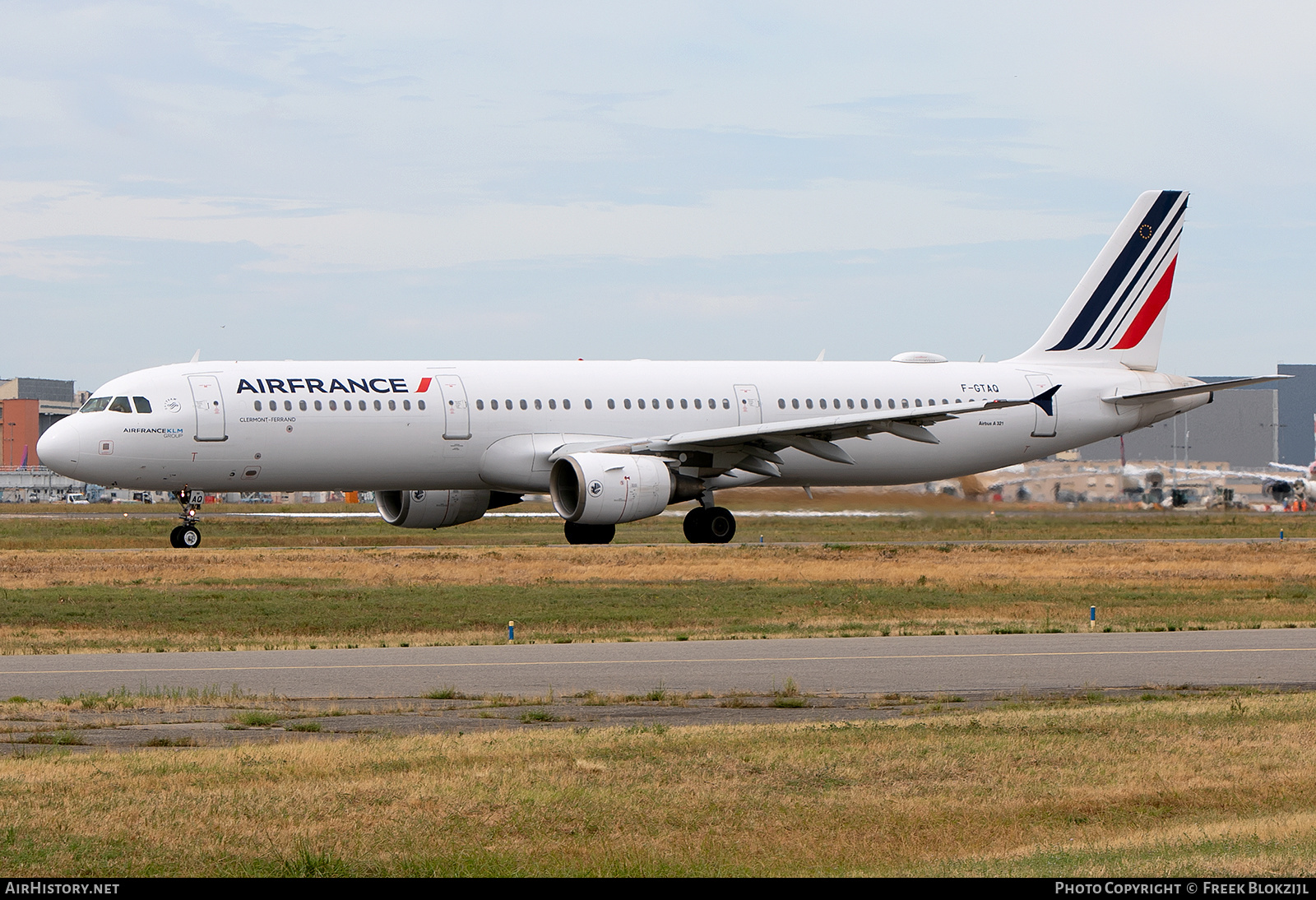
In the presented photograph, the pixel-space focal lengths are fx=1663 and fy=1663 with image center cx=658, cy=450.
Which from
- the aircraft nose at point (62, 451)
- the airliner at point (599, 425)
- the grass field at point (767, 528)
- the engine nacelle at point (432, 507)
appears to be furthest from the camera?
the grass field at point (767, 528)

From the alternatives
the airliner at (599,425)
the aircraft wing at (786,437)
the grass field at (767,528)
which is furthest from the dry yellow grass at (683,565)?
the grass field at (767,528)

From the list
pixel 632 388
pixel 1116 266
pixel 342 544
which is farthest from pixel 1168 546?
pixel 342 544

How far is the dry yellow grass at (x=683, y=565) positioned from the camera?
102 feet

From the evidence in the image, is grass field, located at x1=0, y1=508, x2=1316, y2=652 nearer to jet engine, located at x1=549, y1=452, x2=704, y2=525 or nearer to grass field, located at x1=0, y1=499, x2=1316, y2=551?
grass field, located at x1=0, y1=499, x2=1316, y2=551

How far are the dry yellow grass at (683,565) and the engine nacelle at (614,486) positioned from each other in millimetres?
944

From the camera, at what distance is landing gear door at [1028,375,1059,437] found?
143 feet

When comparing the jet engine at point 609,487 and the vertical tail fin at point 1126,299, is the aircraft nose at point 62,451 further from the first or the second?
the vertical tail fin at point 1126,299

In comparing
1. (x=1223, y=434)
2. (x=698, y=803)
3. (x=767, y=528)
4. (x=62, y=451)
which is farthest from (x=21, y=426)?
(x=698, y=803)

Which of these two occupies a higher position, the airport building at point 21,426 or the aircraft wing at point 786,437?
the airport building at point 21,426

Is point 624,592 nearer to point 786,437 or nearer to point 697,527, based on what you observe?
point 786,437

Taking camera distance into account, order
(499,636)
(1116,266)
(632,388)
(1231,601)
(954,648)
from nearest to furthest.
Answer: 1. (954,648)
2. (499,636)
3. (1231,601)
4. (632,388)
5. (1116,266)

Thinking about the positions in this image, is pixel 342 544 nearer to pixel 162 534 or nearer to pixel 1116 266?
pixel 162 534
